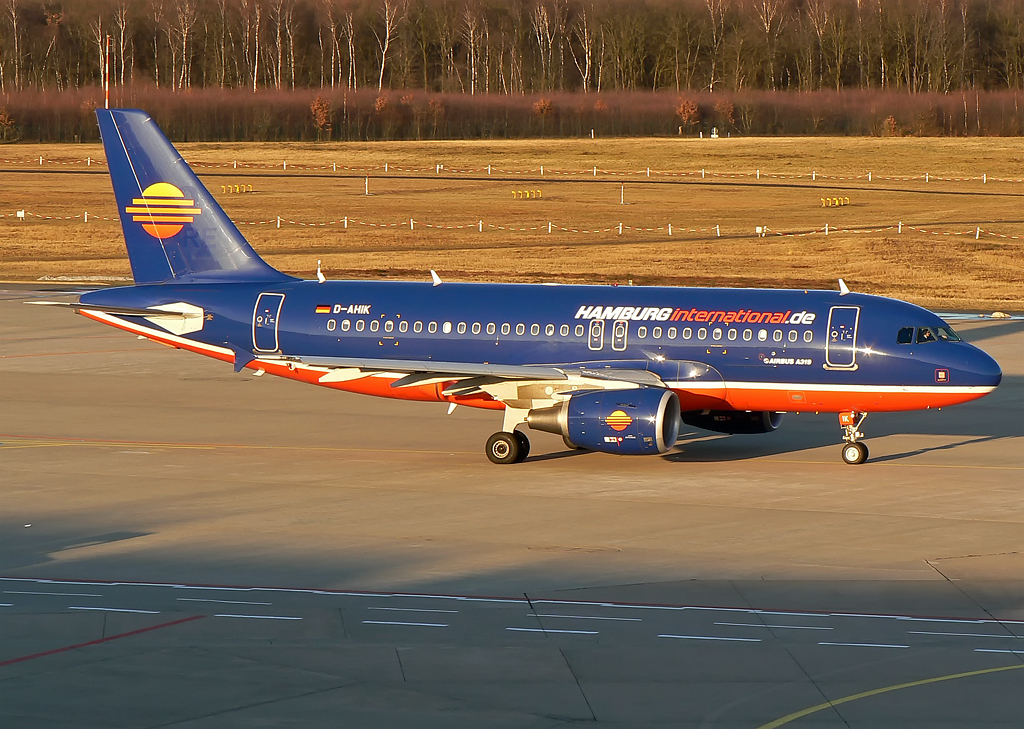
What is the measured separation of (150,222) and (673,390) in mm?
17128

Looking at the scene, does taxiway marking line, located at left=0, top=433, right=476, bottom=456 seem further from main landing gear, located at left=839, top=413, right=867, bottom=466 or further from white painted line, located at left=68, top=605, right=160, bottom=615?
white painted line, located at left=68, top=605, right=160, bottom=615

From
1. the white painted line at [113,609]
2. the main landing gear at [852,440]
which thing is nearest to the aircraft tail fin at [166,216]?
the main landing gear at [852,440]

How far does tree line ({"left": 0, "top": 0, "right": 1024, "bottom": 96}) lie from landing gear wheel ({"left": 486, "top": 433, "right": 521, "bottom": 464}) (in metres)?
142

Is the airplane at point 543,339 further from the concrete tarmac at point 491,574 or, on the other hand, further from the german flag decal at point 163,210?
the concrete tarmac at point 491,574

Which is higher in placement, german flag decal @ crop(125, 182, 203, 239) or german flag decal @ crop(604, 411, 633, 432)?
german flag decal @ crop(125, 182, 203, 239)

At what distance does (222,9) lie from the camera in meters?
187

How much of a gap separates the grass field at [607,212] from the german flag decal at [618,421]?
144 ft

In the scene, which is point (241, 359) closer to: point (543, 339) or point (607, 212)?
point (543, 339)

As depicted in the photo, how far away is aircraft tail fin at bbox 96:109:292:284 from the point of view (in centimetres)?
4041

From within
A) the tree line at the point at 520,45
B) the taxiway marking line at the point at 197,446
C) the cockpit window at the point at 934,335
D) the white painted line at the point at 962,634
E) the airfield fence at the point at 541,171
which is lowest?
the taxiway marking line at the point at 197,446

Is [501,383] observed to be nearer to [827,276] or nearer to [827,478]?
[827,478]

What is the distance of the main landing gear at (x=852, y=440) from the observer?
115ft

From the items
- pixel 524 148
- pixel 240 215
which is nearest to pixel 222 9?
pixel 524 148

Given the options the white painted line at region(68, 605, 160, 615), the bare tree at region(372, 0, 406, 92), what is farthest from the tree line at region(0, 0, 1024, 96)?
the white painted line at region(68, 605, 160, 615)
